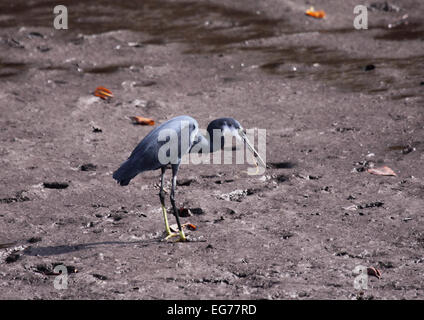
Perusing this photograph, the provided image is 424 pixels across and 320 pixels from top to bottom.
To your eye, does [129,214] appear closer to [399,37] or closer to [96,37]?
[96,37]

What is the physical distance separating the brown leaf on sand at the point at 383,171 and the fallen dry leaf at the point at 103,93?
127 inches

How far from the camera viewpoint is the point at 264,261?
4.81m

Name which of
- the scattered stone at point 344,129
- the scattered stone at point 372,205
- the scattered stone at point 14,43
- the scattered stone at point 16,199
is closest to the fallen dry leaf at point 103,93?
the scattered stone at point 14,43

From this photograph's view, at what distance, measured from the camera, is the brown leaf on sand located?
6.12m

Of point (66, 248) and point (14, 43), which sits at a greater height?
point (14, 43)

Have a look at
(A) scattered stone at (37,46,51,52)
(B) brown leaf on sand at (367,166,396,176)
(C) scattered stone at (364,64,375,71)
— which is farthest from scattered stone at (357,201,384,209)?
(A) scattered stone at (37,46,51,52)

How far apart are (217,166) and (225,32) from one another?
3950 mm

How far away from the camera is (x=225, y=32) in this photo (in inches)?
393

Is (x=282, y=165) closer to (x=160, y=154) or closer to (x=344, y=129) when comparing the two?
(x=344, y=129)

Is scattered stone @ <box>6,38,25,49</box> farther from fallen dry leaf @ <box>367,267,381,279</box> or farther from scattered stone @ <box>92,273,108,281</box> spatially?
fallen dry leaf @ <box>367,267,381,279</box>

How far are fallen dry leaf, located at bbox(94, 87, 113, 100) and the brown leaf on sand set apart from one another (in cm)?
322

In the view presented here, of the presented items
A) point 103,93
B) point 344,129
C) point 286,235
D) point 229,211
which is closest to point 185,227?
point 229,211

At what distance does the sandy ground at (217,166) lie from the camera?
186 inches
